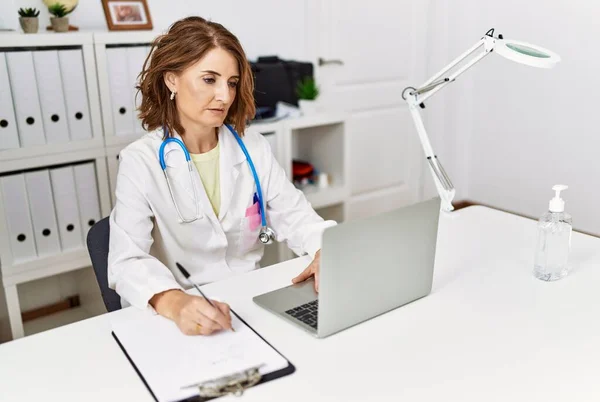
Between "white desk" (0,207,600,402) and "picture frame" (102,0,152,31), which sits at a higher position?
"picture frame" (102,0,152,31)

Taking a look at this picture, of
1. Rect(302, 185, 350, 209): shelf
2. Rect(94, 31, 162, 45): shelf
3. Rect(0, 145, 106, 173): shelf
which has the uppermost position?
Rect(94, 31, 162, 45): shelf

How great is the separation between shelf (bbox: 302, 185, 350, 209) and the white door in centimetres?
27

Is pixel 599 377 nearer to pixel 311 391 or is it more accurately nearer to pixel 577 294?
pixel 577 294

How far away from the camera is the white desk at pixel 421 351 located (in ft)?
3.01

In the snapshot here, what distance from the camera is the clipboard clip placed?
2.94 feet

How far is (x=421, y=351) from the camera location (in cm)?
103

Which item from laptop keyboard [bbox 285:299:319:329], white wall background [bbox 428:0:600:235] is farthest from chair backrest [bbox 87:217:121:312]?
white wall background [bbox 428:0:600:235]

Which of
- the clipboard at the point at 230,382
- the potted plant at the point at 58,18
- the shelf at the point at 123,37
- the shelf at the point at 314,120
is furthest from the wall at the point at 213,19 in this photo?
the clipboard at the point at 230,382

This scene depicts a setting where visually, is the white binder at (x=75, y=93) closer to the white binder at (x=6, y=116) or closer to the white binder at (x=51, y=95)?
the white binder at (x=51, y=95)

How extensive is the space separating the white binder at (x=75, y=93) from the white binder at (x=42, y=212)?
19cm

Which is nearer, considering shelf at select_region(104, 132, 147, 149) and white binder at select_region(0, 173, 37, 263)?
white binder at select_region(0, 173, 37, 263)

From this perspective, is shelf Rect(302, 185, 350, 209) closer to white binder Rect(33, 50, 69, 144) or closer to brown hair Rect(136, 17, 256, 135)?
white binder Rect(33, 50, 69, 144)

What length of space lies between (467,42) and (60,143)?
245cm

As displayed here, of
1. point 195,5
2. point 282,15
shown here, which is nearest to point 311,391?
point 195,5
